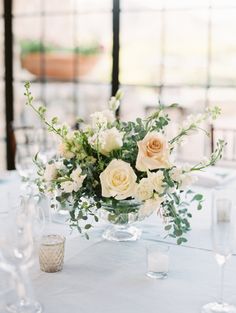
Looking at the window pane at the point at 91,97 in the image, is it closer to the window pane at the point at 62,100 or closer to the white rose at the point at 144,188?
the window pane at the point at 62,100

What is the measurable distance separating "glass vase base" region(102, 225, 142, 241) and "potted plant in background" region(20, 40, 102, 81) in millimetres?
3075

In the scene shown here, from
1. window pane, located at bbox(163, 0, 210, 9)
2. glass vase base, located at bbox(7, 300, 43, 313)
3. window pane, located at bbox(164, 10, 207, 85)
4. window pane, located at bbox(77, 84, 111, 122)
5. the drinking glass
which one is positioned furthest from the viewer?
window pane, located at bbox(77, 84, 111, 122)

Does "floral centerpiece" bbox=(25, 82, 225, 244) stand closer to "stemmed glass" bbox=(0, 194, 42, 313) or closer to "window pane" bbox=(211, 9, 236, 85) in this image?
"stemmed glass" bbox=(0, 194, 42, 313)

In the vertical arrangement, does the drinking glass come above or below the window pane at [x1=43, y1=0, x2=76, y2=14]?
below

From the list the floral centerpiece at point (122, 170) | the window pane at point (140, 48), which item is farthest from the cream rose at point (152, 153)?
the window pane at point (140, 48)

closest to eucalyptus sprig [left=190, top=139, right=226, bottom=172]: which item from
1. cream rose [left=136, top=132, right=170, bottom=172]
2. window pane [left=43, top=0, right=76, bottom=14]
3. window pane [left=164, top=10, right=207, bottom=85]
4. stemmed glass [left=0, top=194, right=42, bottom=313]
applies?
cream rose [left=136, top=132, right=170, bottom=172]

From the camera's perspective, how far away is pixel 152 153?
1.35m

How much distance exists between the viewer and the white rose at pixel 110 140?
1381 millimetres

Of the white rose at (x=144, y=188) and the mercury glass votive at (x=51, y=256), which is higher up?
the white rose at (x=144, y=188)

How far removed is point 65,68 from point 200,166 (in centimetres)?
332

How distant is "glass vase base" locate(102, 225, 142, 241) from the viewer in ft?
5.14

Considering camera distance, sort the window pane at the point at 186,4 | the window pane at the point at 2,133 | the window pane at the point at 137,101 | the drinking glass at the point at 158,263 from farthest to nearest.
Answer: the window pane at the point at 2,133
the window pane at the point at 137,101
the window pane at the point at 186,4
the drinking glass at the point at 158,263

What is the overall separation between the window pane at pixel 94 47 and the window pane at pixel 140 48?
0.18 metres

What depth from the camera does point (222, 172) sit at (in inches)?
93.8
